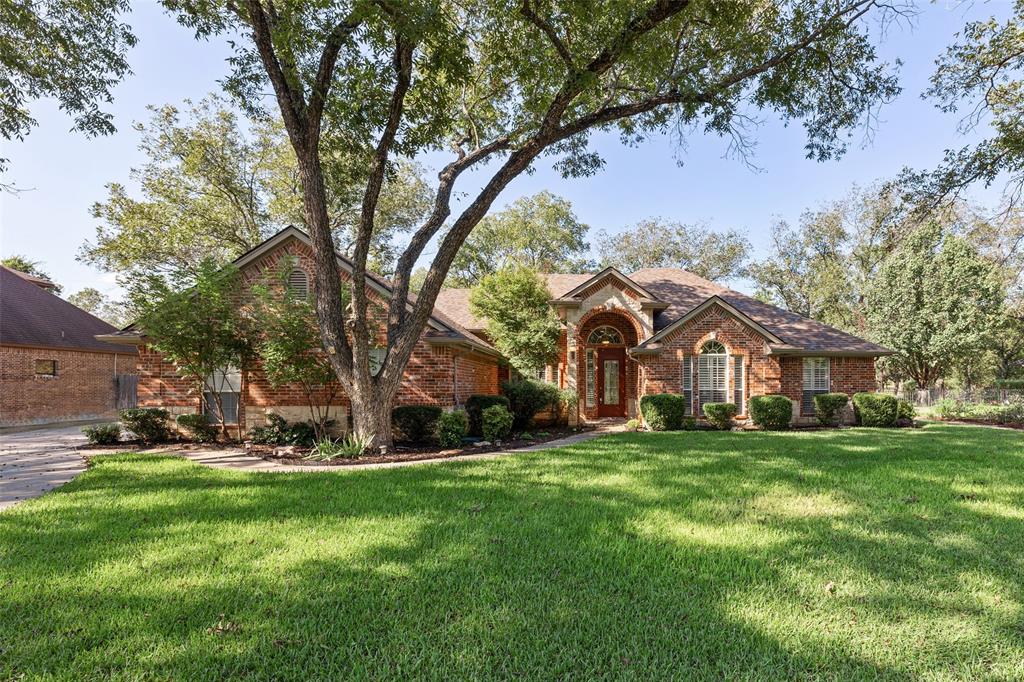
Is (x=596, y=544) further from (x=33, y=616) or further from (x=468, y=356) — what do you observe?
(x=468, y=356)

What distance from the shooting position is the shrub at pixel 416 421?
10.9m

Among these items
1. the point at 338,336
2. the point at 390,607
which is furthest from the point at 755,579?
the point at 338,336

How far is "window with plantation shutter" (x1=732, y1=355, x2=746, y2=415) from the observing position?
48.9 feet

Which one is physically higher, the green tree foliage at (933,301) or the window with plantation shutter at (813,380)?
the green tree foliage at (933,301)

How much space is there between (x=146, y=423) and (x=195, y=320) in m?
3.24

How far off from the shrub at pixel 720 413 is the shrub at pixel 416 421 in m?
8.42

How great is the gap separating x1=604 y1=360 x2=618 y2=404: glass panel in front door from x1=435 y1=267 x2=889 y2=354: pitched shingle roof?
96.7 inches

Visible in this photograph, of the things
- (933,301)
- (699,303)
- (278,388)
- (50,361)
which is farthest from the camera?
(933,301)

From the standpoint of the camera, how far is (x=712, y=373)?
49.4ft

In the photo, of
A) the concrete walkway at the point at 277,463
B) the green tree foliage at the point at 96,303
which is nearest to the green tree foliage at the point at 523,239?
the concrete walkway at the point at 277,463

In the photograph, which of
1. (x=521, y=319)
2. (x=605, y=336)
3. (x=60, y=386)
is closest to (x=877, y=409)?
(x=605, y=336)

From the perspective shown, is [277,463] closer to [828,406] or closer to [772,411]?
[772,411]

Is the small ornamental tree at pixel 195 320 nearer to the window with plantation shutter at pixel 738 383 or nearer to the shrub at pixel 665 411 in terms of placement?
the shrub at pixel 665 411

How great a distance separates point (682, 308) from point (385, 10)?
13.9 metres
